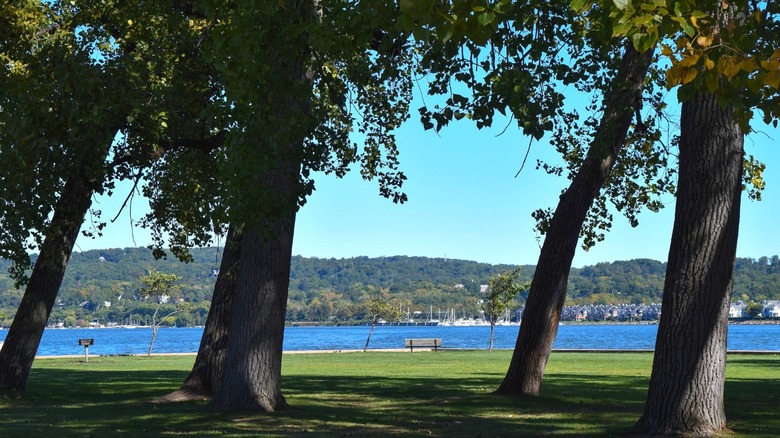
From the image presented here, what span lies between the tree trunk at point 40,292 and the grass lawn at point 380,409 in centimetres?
80

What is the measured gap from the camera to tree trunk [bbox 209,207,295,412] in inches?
552

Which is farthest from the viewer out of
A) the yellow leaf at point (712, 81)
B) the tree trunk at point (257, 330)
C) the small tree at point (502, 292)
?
the small tree at point (502, 292)

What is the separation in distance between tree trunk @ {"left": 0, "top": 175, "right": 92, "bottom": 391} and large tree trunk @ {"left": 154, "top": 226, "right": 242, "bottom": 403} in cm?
372

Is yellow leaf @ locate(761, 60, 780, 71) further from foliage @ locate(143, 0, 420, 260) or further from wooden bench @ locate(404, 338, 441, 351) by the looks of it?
wooden bench @ locate(404, 338, 441, 351)

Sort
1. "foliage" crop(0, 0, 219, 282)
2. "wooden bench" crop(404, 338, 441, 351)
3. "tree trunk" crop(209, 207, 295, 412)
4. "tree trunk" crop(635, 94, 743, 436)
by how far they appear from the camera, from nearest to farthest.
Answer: "tree trunk" crop(635, 94, 743, 436) < "tree trunk" crop(209, 207, 295, 412) < "foliage" crop(0, 0, 219, 282) < "wooden bench" crop(404, 338, 441, 351)

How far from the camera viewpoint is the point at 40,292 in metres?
19.3

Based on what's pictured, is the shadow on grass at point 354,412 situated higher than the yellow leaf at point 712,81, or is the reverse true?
the yellow leaf at point 712,81

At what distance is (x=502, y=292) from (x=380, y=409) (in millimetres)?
41282

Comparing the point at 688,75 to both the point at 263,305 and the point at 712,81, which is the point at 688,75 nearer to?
the point at 712,81

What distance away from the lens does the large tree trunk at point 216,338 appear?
17.1 meters

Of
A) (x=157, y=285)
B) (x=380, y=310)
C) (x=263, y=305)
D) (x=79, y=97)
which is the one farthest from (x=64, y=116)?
(x=380, y=310)

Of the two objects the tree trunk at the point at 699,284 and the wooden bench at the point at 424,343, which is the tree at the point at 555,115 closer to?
the tree trunk at the point at 699,284

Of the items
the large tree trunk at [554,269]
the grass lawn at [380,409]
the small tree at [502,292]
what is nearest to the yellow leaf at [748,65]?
the grass lawn at [380,409]

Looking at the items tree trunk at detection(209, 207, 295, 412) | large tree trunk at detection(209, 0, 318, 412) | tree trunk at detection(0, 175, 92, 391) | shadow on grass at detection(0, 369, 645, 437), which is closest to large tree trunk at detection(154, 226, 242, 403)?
shadow on grass at detection(0, 369, 645, 437)
